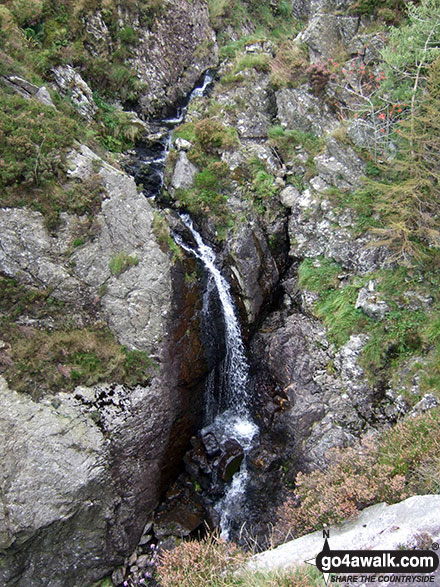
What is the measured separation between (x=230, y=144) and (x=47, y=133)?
6.32 metres

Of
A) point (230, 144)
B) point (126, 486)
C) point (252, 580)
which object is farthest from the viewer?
point (230, 144)

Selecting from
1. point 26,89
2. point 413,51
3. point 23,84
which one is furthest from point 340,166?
point 23,84

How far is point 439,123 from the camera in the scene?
941 centimetres

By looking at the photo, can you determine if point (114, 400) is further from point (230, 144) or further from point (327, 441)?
point (230, 144)

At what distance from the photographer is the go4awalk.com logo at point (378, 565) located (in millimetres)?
4242

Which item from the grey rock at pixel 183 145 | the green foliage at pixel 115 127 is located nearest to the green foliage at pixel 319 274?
the grey rock at pixel 183 145

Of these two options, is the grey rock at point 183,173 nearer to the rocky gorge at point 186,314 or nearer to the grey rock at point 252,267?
the rocky gorge at point 186,314

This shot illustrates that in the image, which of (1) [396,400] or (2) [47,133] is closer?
(1) [396,400]

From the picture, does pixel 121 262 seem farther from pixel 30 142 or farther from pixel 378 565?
pixel 378 565

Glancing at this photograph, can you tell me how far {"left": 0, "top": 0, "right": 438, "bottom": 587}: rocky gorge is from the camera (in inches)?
332

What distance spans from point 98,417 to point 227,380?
437 centimetres

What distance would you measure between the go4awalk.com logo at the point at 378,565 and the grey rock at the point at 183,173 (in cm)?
1112

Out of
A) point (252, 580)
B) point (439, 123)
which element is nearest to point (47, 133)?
point (439, 123)

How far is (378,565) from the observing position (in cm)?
459
